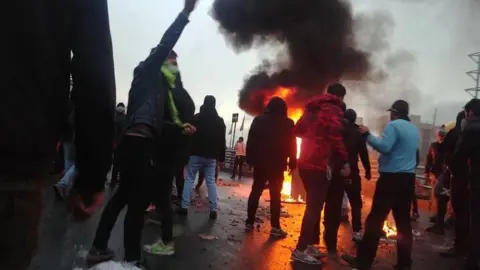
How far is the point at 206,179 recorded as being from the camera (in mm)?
7184

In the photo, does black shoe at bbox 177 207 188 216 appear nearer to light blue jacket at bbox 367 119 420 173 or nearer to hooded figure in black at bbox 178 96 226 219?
hooded figure in black at bbox 178 96 226 219

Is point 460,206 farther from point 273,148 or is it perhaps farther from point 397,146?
point 273,148

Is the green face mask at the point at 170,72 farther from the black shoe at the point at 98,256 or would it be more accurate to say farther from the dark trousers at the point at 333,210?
the dark trousers at the point at 333,210

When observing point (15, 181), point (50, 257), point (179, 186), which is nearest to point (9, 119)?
point (15, 181)

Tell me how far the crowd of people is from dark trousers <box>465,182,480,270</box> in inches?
0.5

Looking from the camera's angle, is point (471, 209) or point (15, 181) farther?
point (471, 209)

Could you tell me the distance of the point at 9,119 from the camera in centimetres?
136

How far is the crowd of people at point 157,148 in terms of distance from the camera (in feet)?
4.65

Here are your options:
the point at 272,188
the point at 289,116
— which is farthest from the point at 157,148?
the point at 289,116

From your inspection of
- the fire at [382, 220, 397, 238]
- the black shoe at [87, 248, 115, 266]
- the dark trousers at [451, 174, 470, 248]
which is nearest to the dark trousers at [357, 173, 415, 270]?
the dark trousers at [451, 174, 470, 248]

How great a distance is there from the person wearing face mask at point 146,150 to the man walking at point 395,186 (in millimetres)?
2109

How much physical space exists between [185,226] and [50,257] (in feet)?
7.41

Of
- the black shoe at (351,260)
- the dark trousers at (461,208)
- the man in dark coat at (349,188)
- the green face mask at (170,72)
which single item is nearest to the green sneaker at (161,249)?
the green face mask at (170,72)

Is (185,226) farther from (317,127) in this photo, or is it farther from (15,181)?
(15,181)
